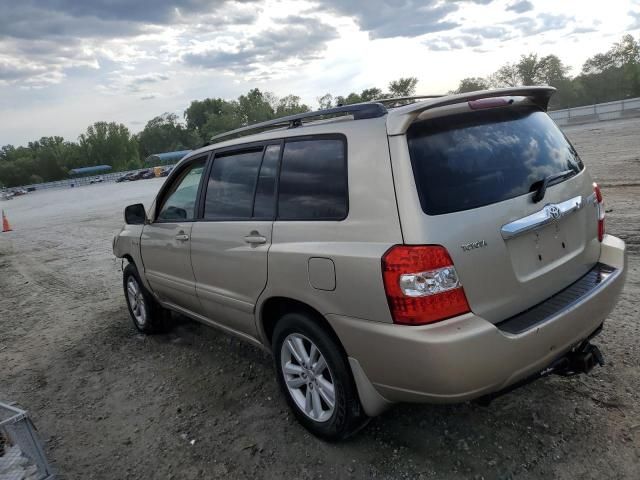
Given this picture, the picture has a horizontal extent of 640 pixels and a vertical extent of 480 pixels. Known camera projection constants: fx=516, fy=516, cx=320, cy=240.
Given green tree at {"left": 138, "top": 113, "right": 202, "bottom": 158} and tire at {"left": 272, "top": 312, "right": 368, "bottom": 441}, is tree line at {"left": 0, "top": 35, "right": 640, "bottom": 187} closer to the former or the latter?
green tree at {"left": 138, "top": 113, "right": 202, "bottom": 158}

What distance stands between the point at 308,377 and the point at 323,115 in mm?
1558

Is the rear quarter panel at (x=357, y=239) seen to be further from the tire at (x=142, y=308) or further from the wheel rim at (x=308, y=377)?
the tire at (x=142, y=308)

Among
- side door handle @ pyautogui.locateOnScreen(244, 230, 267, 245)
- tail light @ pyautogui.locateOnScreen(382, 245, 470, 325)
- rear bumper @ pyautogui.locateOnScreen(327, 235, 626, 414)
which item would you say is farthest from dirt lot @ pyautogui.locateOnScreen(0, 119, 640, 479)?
side door handle @ pyautogui.locateOnScreen(244, 230, 267, 245)

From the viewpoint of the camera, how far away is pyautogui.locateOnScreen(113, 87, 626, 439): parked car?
2365 mm

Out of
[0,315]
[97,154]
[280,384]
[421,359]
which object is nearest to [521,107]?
[421,359]

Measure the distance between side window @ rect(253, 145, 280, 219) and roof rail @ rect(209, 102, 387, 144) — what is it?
198 mm

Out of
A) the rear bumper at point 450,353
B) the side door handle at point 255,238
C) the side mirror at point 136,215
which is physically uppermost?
the side mirror at point 136,215

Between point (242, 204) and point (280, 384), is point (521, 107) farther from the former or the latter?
point (280, 384)

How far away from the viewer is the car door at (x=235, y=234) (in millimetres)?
3234

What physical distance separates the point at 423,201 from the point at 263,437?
1843 millimetres

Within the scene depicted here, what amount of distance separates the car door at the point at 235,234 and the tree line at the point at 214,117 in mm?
54814

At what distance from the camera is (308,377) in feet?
10.0

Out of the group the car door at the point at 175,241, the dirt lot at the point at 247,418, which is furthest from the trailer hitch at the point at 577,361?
the car door at the point at 175,241

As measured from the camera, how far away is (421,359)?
92.0 inches
